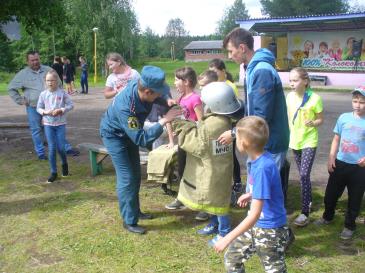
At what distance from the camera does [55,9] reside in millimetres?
8703

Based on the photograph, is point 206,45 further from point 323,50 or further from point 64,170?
point 64,170

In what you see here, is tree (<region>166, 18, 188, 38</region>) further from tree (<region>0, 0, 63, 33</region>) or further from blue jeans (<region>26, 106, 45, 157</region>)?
blue jeans (<region>26, 106, 45, 157</region>)

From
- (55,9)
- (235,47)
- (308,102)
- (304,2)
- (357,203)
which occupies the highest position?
(304,2)

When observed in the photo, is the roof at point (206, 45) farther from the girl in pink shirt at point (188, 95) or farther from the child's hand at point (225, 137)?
the child's hand at point (225, 137)

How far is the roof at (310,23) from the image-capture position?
2356cm

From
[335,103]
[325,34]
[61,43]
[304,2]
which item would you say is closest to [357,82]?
[325,34]

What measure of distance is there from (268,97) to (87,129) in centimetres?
749

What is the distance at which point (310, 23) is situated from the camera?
84.4 ft

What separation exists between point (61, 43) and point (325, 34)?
33.5m

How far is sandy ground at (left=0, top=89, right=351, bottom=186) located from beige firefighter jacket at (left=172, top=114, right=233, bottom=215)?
8.31 feet

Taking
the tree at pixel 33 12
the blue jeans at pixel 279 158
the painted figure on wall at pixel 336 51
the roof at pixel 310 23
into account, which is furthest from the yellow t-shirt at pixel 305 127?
the painted figure on wall at pixel 336 51

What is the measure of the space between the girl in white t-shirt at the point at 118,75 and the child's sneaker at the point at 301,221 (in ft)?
9.93

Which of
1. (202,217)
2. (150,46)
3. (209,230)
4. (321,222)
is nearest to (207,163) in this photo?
(209,230)

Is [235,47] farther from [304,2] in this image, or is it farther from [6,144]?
[304,2]
